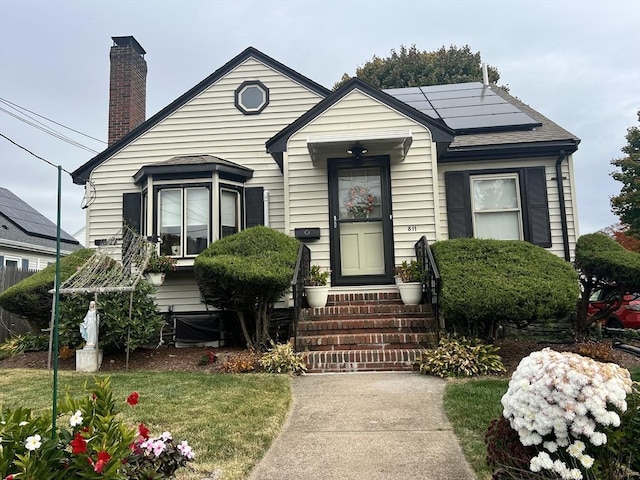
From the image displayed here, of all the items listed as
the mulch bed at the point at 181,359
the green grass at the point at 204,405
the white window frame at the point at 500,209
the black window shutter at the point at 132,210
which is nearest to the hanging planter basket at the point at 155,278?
the mulch bed at the point at 181,359

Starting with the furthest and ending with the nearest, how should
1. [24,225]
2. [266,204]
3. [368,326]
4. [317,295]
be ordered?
[24,225], [266,204], [317,295], [368,326]

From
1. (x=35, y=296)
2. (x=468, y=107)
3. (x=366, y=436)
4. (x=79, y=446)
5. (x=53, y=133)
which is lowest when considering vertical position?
(x=366, y=436)

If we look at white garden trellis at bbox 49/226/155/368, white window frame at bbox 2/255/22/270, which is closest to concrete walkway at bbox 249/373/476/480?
white garden trellis at bbox 49/226/155/368

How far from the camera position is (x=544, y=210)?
28.6 feet

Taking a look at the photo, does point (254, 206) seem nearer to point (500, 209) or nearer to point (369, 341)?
point (369, 341)

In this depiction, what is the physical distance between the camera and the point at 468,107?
11031mm

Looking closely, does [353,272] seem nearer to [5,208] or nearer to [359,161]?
[359,161]

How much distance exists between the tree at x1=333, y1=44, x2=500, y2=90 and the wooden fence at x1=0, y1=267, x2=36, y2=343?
790 inches

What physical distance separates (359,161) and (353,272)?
209 cm

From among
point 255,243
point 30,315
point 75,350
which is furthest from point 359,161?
point 30,315

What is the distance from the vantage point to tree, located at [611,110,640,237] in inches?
732

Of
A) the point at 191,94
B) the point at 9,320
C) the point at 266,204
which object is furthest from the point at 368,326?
the point at 9,320

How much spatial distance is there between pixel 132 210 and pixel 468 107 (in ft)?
26.8

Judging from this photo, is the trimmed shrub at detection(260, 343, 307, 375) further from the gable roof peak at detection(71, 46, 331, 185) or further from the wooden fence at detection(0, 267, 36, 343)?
the wooden fence at detection(0, 267, 36, 343)
